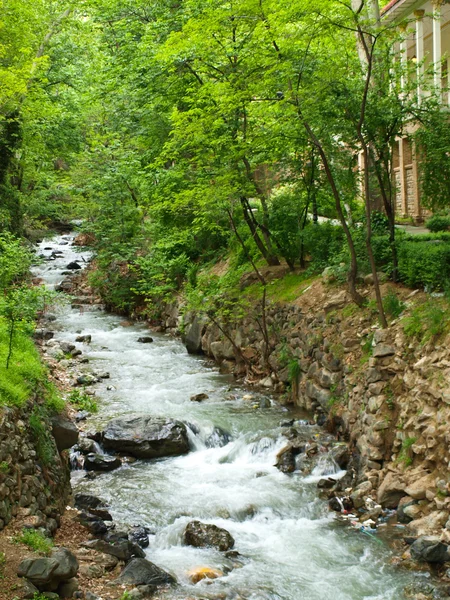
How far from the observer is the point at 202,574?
7.20 m

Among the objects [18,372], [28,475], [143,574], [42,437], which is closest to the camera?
[143,574]

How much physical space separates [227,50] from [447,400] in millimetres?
9425

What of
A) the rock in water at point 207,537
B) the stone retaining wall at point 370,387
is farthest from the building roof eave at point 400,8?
the rock in water at point 207,537

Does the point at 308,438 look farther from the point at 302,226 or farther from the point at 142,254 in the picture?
the point at 142,254

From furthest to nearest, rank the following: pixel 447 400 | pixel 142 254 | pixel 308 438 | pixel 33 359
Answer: pixel 142 254 → pixel 308 438 → pixel 33 359 → pixel 447 400

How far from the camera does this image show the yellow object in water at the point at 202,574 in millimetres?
7156

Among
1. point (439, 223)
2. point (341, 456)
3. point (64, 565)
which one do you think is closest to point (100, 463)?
point (341, 456)

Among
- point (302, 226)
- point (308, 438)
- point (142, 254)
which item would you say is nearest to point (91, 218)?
point (142, 254)

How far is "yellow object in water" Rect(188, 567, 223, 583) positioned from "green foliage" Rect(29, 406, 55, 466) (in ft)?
8.14

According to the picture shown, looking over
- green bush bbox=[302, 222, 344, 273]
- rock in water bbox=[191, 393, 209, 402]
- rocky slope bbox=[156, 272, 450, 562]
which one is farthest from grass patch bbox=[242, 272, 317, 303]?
rock in water bbox=[191, 393, 209, 402]

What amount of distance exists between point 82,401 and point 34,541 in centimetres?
693

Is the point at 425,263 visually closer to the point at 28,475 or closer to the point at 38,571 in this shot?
the point at 28,475

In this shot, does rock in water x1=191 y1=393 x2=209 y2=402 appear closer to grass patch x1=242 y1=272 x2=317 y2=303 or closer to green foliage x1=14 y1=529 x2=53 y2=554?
grass patch x1=242 y1=272 x2=317 y2=303

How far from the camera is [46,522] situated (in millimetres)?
7363
